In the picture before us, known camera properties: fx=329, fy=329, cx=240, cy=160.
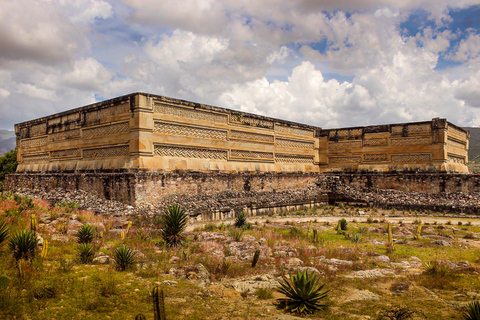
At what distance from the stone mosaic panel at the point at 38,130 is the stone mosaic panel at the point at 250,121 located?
37.6 ft

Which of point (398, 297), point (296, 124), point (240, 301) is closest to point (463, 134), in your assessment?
point (296, 124)

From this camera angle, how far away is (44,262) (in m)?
6.30

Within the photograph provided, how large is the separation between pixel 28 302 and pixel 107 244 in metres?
4.19

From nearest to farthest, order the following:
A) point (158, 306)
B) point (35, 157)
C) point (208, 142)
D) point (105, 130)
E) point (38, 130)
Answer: point (158, 306)
point (105, 130)
point (208, 142)
point (38, 130)
point (35, 157)

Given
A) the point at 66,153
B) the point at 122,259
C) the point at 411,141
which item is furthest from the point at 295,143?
the point at 122,259

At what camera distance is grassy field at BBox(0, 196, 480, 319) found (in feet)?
16.2

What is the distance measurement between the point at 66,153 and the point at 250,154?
10.4 meters

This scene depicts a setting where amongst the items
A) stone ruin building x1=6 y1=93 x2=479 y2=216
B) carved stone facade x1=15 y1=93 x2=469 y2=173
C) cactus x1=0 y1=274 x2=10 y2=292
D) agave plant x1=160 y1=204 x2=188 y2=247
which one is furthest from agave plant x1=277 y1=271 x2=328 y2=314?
carved stone facade x1=15 y1=93 x2=469 y2=173

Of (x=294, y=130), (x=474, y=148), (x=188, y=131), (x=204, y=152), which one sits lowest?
(x=204, y=152)

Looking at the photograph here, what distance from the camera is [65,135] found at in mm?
18219

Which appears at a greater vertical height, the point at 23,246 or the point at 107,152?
the point at 107,152

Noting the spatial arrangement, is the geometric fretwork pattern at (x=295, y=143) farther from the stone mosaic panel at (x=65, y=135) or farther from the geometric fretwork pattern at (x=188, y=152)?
the stone mosaic panel at (x=65, y=135)

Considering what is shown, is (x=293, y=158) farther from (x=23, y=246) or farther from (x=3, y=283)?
(x=3, y=283)

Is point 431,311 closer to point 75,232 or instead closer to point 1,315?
point 1,315
